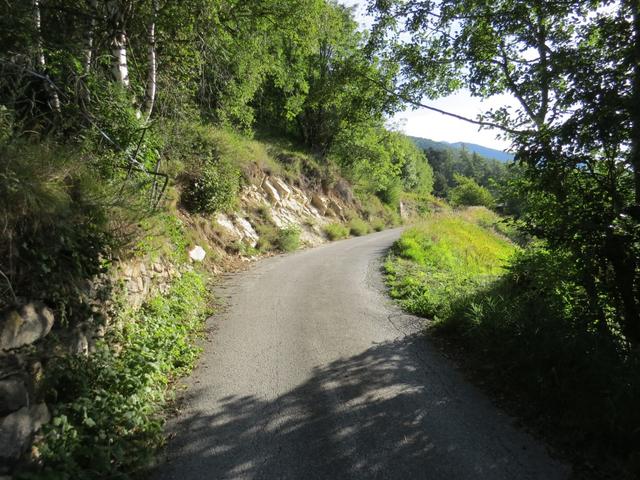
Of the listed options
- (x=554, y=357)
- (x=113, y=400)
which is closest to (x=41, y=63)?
(x=113, y=400)

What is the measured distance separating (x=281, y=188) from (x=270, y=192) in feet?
4.45

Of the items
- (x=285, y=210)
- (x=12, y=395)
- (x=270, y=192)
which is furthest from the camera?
(x=285, y=210)

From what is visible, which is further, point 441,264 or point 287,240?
point 287,240

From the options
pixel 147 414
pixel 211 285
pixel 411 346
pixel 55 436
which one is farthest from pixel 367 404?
pixel 211 285

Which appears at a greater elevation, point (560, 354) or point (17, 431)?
point (17, 431)

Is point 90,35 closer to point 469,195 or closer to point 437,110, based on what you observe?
point 437,110

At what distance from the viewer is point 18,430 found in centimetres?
297

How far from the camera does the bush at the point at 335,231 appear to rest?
20.8 meters

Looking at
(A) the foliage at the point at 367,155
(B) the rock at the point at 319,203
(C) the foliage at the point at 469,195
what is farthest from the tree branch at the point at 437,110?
(C) the foliage at the point at 469,195

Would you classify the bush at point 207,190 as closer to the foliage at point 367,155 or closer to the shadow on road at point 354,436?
the shadow on road at point 354,436

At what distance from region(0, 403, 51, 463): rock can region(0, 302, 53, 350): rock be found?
0.64m

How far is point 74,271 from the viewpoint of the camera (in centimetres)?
430

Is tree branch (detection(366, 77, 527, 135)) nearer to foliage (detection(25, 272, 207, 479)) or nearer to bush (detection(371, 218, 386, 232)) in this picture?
foliage (detection(25, 272, 207, 479))

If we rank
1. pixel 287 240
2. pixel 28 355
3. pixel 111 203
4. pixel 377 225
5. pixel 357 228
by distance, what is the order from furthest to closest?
pixel 377 225
pixel 357 228
pixel 287 240
pixel 111 203
pixel 28 355
